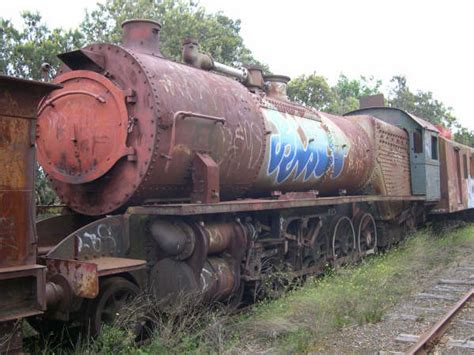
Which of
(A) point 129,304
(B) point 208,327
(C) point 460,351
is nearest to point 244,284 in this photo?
(B) point 208,327

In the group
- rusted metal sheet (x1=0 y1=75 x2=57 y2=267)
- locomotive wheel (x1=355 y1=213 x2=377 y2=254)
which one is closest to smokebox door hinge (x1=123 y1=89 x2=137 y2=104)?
rusted metal sheet (x1=0 y1=75 x2=57 y2=267)

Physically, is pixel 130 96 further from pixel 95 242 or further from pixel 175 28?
pixel 175 28

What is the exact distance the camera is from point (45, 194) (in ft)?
35.6

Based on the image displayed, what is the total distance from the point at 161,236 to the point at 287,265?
3.12 metres

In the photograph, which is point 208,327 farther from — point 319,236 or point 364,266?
point 364,266

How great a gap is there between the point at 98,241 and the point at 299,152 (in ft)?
12.5

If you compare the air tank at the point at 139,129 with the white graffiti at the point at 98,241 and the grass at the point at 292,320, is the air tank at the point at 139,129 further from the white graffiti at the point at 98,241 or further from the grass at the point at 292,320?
the grass at the point at 292,320

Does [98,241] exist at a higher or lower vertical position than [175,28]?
lower

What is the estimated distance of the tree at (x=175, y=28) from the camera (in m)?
22.5

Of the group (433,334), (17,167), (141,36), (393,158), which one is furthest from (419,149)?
(17,167)

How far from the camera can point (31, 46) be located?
13953 mm

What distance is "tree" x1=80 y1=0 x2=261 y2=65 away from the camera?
73.7 feet

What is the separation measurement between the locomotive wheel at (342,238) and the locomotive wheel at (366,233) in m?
0.29

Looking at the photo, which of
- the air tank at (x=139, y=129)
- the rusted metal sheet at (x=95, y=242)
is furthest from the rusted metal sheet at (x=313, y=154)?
the rusted metal sheet at (x=95, y=242)
